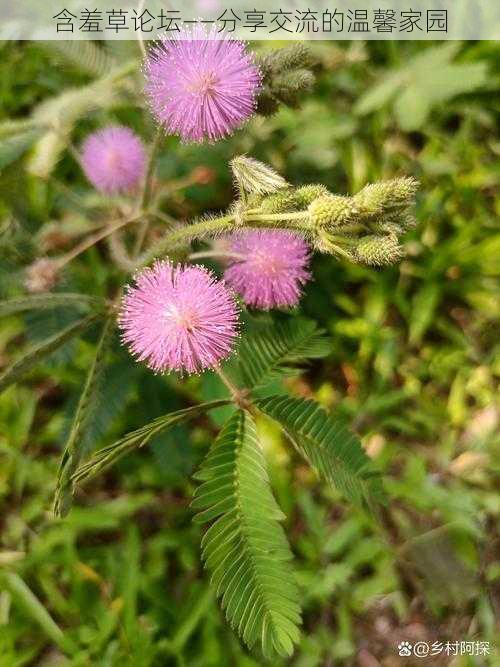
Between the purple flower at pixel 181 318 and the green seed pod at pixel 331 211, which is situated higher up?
the green seed pod at pixel 331 211

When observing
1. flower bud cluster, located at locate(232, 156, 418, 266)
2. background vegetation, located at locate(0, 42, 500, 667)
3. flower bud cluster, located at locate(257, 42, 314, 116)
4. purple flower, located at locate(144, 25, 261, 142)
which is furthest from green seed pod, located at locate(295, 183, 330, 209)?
background vegetation, located at locate(0, 42, 500, 667)

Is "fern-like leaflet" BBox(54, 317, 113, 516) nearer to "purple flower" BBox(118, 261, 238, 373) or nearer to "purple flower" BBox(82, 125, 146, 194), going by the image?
"purple flower" BBox(118, 261, 238, 373)

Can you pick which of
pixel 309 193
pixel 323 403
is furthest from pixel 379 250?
pixel 323 403

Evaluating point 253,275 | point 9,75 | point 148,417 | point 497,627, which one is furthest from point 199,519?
point 9,75

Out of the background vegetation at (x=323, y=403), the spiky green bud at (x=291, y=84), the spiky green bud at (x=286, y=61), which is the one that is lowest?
the background vegetation at (x=323, y=403)

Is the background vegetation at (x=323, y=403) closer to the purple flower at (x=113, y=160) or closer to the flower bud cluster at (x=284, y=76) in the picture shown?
the purple flower at (x=113, y=160)

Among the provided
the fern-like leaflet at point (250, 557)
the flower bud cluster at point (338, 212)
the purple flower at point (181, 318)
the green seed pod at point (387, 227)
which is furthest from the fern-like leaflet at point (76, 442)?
the green seed pod at point (387, 227)

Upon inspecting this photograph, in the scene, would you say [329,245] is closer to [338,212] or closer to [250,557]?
[338,212]

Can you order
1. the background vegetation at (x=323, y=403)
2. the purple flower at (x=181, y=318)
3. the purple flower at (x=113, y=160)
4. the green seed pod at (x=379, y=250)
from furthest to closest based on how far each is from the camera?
the background vegetation at (x=323, y=403) < the purple flower at (x=113, y=160) < the purple flower at (x=181, y=318) < the green seed pod at (x=379, y=250)
